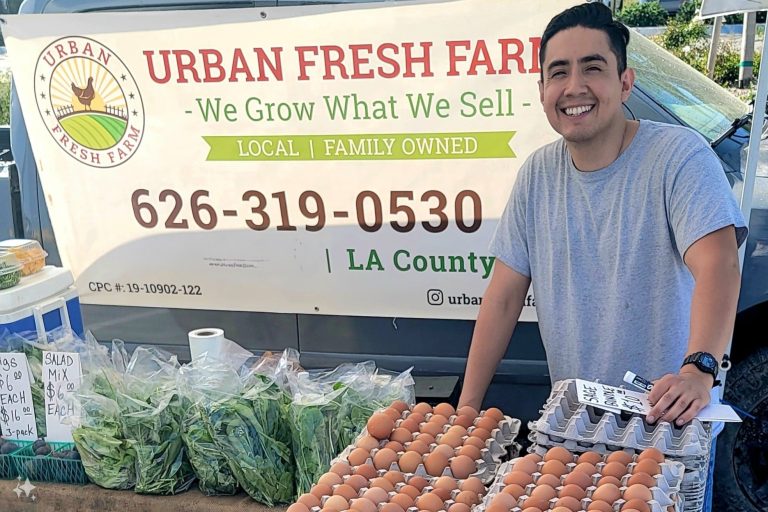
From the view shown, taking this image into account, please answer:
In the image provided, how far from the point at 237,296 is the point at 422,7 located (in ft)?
5.10

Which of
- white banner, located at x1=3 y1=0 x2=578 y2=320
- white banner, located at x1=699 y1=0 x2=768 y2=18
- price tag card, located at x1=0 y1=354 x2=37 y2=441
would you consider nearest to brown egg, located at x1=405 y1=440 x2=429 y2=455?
white banner, located at x1=3 y1=0 x2=578 y2=320

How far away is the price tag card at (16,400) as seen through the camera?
3.11 m

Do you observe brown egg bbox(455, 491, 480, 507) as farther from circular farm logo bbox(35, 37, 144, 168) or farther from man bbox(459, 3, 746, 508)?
circular farm logo bbox(35, 37, 144, 168)

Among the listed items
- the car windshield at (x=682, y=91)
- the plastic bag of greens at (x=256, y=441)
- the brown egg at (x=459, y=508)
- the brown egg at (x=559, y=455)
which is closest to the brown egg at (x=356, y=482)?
the brown egg at (x=459, y=508)

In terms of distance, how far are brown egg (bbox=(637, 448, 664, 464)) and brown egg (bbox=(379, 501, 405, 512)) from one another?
540 mm

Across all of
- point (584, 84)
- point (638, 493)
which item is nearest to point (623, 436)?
point (638, 493)

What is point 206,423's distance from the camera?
9.41 feet

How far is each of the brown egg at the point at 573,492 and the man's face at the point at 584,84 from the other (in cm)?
97

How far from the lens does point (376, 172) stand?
139 inches

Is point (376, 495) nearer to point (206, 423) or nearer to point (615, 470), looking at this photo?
point (615, 470)

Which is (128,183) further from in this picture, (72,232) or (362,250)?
(362,250)

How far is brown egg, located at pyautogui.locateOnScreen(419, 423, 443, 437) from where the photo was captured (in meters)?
2.17

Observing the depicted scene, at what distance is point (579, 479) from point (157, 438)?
5.48ft

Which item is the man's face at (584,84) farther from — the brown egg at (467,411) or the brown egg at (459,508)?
the brown egg at (459,508)
